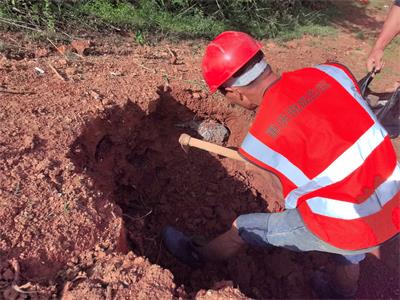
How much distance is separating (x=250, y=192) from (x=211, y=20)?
8.23 ft

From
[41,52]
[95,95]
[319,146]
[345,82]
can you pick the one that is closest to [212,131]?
[95,95]

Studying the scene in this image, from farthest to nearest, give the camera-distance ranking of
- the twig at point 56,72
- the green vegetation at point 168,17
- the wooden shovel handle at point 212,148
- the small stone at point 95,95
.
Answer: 1. the green vegetation at point 168,17
2. the twig at point 56,72
3. the small stone at point 95,95
4. the wooden shovel handle at point 212,148

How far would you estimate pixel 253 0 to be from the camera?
5492 millimetres

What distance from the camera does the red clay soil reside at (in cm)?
203

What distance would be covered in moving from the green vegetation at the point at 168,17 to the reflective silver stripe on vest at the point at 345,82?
2.72 metres

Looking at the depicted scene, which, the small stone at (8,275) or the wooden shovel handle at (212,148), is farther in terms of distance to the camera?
the wooden shovel handle at (212,148)

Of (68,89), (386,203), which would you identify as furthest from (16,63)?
(386,203)

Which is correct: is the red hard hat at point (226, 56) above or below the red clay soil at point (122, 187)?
above

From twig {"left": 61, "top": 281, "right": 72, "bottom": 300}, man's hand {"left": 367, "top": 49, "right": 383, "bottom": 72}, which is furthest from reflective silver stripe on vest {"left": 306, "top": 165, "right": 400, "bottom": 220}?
man's hand {"left": 367, "top": 49, "right": 383, "bottom": 72}

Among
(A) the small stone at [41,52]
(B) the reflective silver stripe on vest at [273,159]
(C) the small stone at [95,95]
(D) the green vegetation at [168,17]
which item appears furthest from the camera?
(D) the green vegetation at [168,17]

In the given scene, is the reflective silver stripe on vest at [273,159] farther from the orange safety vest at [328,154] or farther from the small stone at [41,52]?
the small stone at [41,52]

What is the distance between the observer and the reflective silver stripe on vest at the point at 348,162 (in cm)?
192

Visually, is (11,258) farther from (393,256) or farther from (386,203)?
(393,256)

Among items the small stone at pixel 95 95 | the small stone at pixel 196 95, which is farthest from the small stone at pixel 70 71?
the small stone at pixel 196 95
